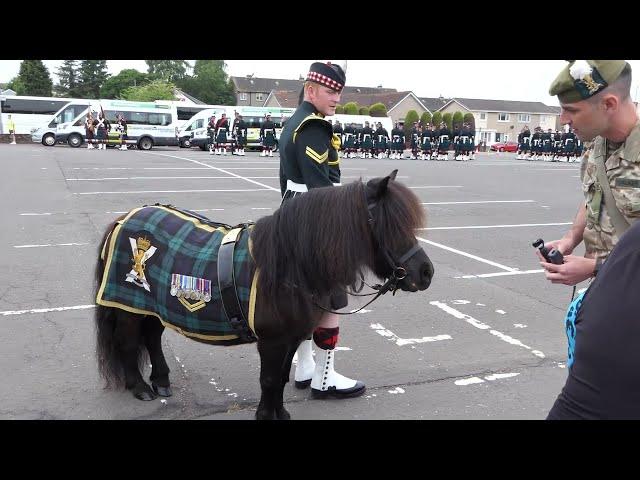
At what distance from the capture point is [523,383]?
3.81 metres

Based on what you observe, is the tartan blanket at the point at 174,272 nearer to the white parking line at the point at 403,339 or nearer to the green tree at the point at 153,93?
the white parking line at the point at 403,339

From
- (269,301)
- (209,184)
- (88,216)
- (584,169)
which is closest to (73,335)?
(269,301)

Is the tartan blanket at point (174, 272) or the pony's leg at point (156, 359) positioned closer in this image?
the tartan blanket at point (174, 272)

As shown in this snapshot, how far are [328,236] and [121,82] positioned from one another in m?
93.4

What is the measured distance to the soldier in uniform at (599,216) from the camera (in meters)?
1.45

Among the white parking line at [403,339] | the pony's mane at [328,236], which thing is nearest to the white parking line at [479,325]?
the white parking line at [403,339]

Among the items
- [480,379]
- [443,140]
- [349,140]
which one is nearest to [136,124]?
[349,140]

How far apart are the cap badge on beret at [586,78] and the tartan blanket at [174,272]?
1.81 meters

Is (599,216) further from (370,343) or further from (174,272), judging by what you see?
(370,343)

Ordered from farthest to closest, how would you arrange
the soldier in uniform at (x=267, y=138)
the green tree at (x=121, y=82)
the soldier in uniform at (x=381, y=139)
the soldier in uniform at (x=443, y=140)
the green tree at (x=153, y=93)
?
the green tree at (x=121, y=82) < the green tree at (x=153, y=93) < the soldier in uniform at (x=381, y=139) < the soldier in uniform at (x=443, y=140) < the soldier in uniform at (x=267, y=138)

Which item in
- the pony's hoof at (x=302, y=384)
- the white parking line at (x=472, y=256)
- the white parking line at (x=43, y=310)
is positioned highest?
the white parking line at (x=472, y=256)

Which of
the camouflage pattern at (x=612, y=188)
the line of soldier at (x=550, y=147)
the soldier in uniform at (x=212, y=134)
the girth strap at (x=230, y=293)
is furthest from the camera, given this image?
the line of soldier at (x=550, y=147)

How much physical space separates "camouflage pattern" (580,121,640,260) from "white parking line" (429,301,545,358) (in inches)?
80.1

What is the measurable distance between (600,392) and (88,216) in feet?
31.8
